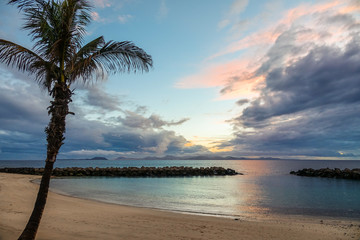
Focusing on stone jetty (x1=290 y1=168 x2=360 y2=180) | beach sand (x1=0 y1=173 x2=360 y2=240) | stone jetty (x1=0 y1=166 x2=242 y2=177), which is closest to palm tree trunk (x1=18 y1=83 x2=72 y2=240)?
beach sand (x1=0 y1=173 x2=360 y2=240)

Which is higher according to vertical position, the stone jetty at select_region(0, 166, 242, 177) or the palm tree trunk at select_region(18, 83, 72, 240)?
the palm tree trunk at select_region(18, 83, 72, 240)

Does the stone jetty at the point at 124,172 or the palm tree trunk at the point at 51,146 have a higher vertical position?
the palm tree trunk at the point at 51,146

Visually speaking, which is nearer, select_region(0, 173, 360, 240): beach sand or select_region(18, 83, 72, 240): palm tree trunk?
select_region(18, 83, 72, 240): palm tree trunk

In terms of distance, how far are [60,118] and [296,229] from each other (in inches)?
423

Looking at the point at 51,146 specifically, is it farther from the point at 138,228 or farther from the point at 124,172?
the point at 124,172

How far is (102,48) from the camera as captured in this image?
7168mm

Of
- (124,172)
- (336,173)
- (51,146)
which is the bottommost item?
(336,173)

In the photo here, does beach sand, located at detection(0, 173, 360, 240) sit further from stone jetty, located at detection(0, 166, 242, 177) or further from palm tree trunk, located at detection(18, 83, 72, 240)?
stone jetty, located at detection(0, 166, 242, 177)

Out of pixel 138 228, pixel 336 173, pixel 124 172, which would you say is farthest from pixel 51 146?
pixel 336 173

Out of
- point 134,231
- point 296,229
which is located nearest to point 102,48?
point 134,231

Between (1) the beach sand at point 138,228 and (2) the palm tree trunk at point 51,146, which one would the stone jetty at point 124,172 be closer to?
(1) the beach sand at point 138,228

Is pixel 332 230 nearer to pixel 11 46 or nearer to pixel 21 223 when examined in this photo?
pixel 21 223

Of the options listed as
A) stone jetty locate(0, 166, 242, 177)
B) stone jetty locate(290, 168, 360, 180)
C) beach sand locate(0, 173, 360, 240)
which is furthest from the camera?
stone jetty locate(0, 166, 242, 177)

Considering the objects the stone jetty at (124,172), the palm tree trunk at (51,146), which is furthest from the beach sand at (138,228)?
the stone jetty at (124,172)
